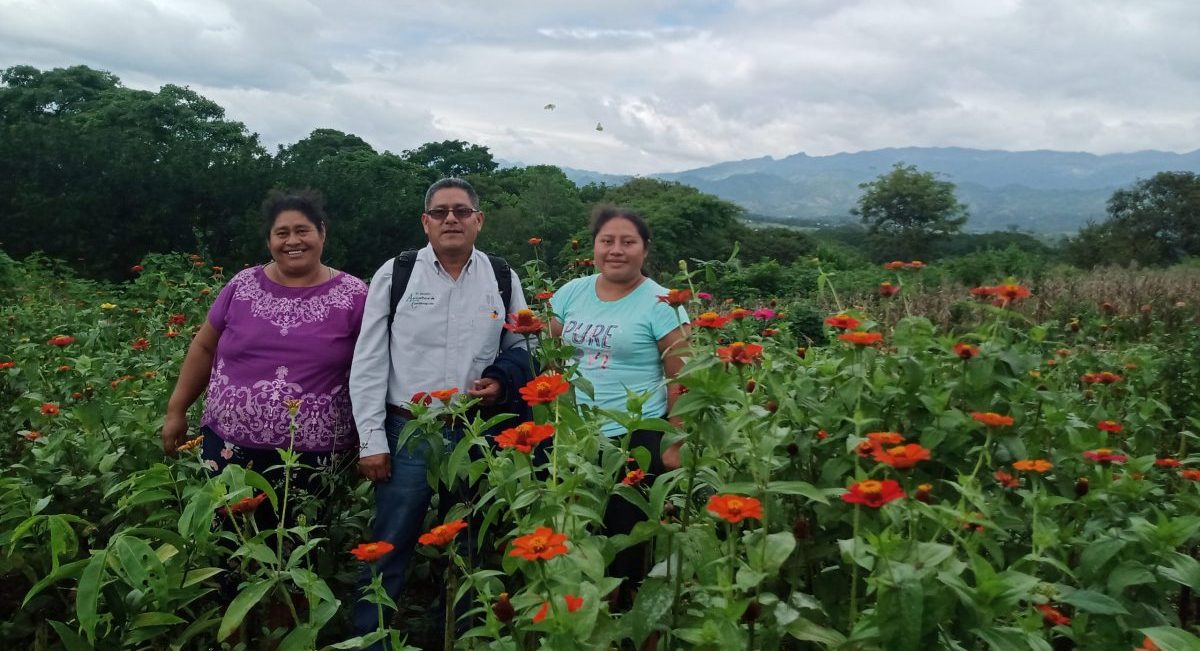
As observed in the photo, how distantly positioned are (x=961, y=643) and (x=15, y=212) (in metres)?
19.3

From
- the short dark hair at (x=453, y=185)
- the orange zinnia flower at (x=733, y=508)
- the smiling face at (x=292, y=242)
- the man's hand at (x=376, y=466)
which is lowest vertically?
the man's hand at (x=376, y=466)

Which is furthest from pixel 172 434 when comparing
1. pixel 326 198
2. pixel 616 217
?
pixel 326 198

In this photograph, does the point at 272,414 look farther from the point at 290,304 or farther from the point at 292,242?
the point at 292,242

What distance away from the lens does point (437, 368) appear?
8.47ft

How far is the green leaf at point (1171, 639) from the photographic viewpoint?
121cm

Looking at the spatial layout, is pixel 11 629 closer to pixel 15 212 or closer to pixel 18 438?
pixel 18 438

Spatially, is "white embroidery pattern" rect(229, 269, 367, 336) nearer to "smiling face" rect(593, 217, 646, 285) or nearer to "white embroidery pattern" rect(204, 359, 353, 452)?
"white embroidery pattern" rect(204, 359, 353, 452)

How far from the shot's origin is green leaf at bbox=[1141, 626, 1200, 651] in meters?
1.21

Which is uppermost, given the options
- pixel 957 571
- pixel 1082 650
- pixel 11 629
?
pixel 957 571

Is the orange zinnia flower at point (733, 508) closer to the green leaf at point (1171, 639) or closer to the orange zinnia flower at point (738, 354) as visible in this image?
the orange zinnia flower at point (738, 354)

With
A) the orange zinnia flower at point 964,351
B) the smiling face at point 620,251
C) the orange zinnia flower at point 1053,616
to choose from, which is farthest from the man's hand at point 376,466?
the orange zinnia flower at point 1053,616

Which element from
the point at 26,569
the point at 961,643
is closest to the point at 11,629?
the point at 26,569

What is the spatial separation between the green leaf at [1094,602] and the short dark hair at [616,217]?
169 cm

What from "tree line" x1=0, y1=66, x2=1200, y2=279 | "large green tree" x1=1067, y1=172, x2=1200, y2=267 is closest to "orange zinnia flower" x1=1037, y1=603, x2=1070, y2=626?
"tree line" x1=0, y1=66, x2=1200, y2=279
